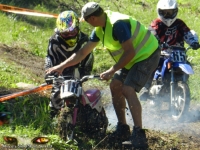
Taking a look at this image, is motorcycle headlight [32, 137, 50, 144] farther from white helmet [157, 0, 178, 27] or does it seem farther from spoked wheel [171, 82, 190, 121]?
white helmet [157, 0, 178, 27]

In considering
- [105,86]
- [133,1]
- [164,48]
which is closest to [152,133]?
[164,48]

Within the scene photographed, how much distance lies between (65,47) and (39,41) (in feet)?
23.3

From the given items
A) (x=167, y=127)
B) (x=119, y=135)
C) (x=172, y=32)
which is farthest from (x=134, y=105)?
(x=172, y=32)

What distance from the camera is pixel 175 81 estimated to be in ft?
29.6

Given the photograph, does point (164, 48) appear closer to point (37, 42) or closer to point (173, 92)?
point (173, 92)

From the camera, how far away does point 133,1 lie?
1889cm

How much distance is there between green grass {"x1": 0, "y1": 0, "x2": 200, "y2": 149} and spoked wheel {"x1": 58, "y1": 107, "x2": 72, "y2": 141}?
11 cm

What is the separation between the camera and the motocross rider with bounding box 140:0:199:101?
9086mm

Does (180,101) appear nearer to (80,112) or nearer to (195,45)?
(195,45)

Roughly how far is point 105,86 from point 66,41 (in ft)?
12.1

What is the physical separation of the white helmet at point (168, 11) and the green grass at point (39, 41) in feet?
6.12

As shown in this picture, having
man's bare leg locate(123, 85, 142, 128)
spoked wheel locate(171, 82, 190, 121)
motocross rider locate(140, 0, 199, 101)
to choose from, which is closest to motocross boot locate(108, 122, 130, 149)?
man's bare leg locate(123, 85, 142, 128)

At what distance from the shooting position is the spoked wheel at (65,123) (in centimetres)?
660

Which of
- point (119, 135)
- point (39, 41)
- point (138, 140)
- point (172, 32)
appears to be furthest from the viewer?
point (39, 41)
